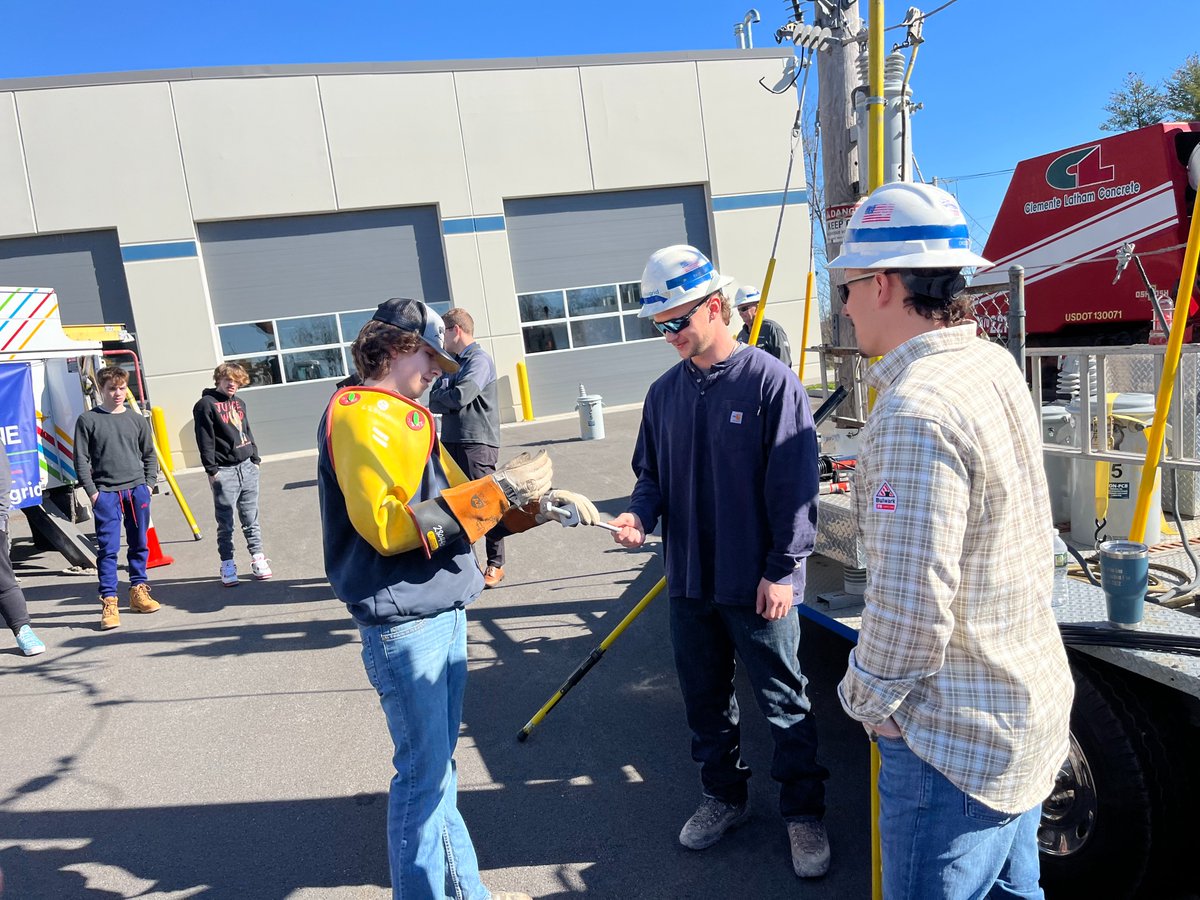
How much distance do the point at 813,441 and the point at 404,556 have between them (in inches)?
53.9

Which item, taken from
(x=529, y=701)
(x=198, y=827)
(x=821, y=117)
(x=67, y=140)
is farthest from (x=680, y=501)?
(x=67, y=140)

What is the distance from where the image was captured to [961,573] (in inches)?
59.1

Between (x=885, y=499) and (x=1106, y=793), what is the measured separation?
1.57 meters

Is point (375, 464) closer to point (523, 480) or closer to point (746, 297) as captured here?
point (523, 480)

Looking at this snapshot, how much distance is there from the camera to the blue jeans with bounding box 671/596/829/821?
2.70 meters

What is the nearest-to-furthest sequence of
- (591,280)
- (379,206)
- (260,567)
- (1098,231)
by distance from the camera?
(1098,231), (260,567), (379,206), (591,280)

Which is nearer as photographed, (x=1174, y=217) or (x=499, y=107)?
(x=1174, y=217)

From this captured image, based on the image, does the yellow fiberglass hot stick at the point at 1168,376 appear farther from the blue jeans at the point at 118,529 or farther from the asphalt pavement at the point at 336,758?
the blue jeans at the point at 118,529

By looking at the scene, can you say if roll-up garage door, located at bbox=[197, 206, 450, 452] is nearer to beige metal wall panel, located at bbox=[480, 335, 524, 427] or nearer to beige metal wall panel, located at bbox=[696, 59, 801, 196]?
beige metal wall panel, located at bbox=[480, 335, 524, 427]

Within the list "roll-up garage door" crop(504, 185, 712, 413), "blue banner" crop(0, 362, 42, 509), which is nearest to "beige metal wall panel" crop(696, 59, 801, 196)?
"roll-up garage door" crop(504, 185, 712, 413)

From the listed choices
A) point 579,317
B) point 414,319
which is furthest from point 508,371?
point 414,319

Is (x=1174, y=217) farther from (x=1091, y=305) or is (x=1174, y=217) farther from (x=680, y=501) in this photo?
(x=680, y=501)

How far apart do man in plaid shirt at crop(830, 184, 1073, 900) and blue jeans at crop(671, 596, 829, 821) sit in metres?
1.03

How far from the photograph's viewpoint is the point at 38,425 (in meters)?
7.86
